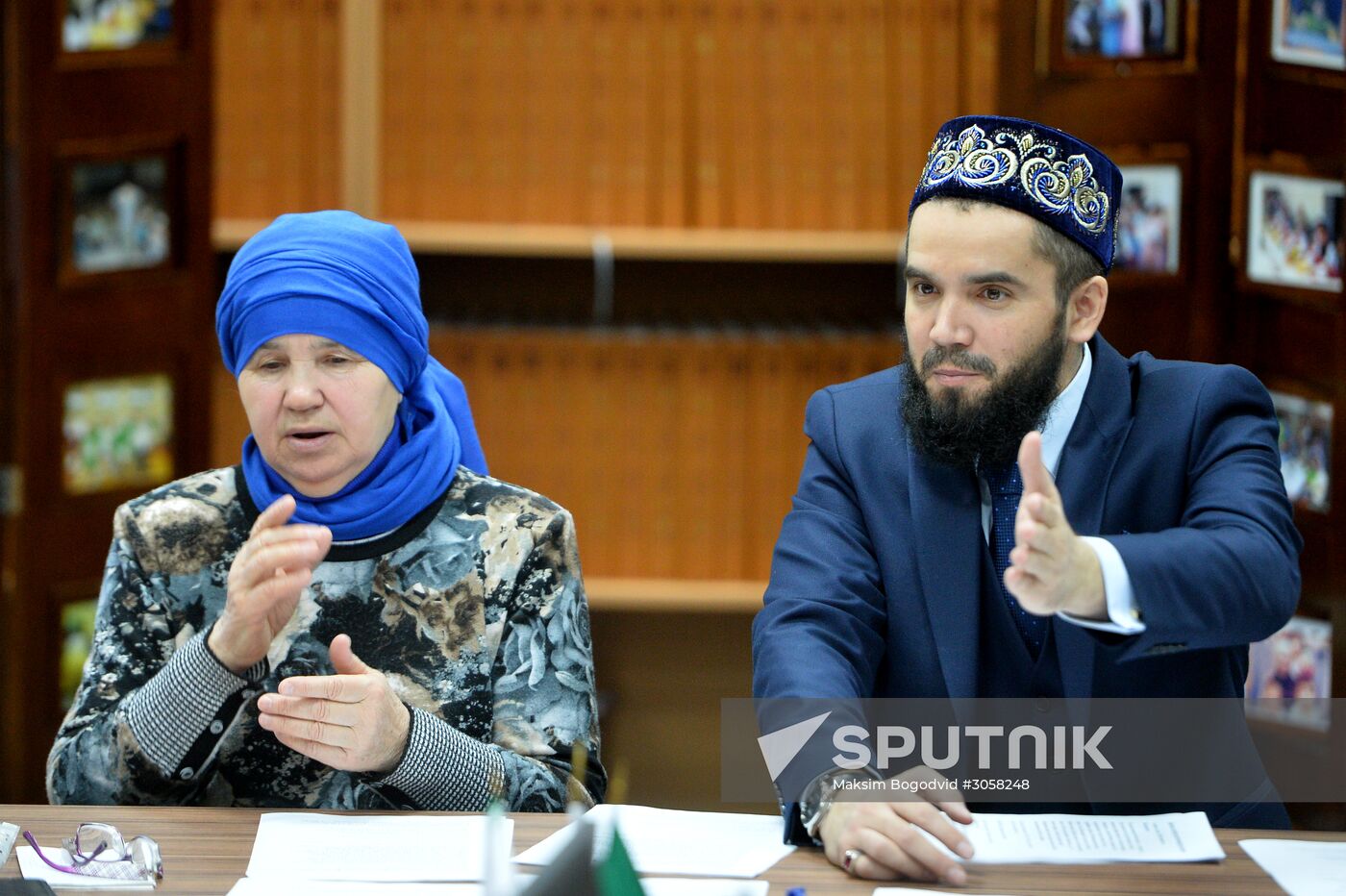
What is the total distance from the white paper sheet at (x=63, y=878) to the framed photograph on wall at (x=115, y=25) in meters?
2.01

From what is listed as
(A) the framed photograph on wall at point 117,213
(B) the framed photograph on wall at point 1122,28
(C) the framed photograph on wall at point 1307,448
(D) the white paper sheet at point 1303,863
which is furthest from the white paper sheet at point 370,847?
(B) the framed photograph on wall at point 1122,28

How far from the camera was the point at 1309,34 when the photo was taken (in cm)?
305

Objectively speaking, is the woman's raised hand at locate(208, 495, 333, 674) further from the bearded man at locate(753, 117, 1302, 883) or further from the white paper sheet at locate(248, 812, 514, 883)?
the bearded man at locate(753, 117, 1302, 883)

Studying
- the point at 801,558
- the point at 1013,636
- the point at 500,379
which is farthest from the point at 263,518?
the point at 500,379

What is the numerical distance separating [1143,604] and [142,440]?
2.34 m

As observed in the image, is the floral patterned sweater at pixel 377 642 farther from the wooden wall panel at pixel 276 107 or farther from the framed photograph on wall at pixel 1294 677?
the framed photograph on wall at pixel 1294 677

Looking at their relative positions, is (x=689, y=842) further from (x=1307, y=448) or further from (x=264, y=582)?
(x=1307, y=448)

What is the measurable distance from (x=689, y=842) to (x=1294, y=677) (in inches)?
74.8

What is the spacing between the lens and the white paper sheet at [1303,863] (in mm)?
1572

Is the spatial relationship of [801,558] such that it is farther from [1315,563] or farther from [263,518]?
[1315,563]

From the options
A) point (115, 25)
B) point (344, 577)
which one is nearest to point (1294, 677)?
point (344, 577)

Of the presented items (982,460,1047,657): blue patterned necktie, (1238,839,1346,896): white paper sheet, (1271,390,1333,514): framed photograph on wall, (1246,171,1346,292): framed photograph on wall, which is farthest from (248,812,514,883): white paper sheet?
(1246,171,1346,292): framed photograph on wall

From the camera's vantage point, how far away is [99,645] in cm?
195

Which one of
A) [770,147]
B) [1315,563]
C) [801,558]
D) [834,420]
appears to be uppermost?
[770,147]
